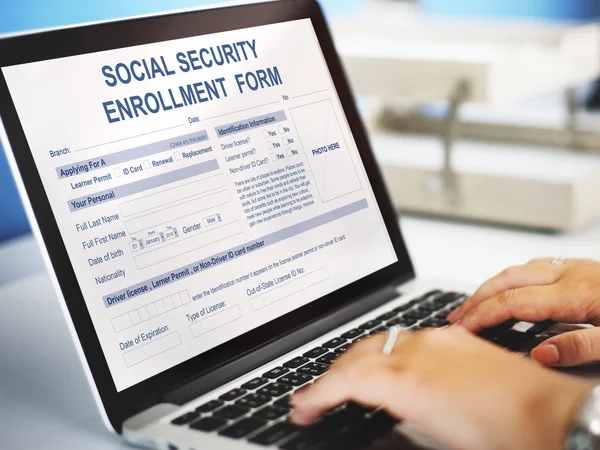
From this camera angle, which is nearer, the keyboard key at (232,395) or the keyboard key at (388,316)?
the keyboard key at (232,395)

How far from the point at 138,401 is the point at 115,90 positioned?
0.25 metres

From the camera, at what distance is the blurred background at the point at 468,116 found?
3.67 ft

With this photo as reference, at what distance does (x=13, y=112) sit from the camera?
1.98ft

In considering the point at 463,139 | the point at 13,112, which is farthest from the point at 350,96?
the point at 463,139

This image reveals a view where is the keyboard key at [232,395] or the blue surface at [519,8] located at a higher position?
the blue surface at [519,8]

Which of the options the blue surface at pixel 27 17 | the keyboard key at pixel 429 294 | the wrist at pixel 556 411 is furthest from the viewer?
the blue surface at pixel 27 17

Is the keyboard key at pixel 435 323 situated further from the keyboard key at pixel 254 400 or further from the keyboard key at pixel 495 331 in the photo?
the keyboard key at pixel 254 400

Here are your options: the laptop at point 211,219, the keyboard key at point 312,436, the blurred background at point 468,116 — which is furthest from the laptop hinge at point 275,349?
the blurred background at point 468,116

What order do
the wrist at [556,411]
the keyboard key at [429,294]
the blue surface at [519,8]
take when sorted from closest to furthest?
the wrist at [556,411] → the keyboard key at [429,294] → the blue surface at [519,8]

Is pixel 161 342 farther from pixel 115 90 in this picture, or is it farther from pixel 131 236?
pixel 115 90

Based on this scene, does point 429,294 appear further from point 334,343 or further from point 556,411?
point 556,411

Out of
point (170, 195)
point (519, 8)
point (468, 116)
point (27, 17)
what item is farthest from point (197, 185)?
point (519, 8)

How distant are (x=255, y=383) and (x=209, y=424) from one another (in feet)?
0.23

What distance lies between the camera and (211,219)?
697 mm
